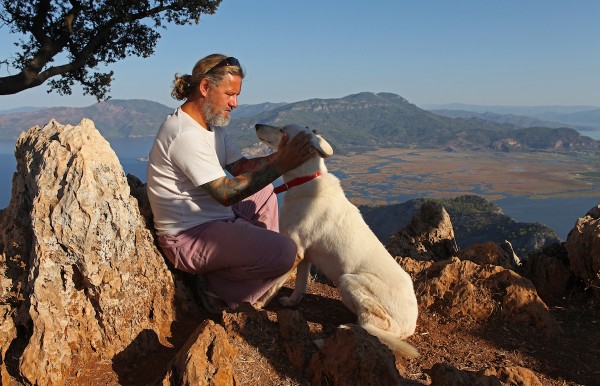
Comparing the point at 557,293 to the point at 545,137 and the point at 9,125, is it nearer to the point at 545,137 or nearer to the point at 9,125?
the point at 9,125

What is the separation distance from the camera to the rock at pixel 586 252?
5.97 m

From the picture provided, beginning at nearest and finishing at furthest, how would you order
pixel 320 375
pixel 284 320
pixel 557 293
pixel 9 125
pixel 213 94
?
pixel 320 375 < pixel 284 320 < pixel 213 94 < pixel 557 293 < pixel 9 125

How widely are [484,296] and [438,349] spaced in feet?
3.87

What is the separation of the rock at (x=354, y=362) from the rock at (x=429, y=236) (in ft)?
16.2

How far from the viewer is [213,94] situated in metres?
4.36

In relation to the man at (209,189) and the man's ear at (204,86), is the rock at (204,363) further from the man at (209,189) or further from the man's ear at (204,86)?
the man's ear at (204,86)

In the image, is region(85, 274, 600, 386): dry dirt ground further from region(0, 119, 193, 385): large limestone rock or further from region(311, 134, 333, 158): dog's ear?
region(311, 134, 333, 158): dog's ear

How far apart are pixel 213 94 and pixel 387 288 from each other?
2584mm

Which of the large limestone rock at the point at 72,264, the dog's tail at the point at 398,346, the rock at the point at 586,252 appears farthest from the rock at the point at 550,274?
the large limestone rock at the point at 72,264

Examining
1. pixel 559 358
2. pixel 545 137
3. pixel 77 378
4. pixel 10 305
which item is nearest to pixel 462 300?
pixel 559 358

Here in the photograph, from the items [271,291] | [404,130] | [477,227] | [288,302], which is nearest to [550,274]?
[288,302]

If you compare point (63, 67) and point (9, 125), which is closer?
point (63, 67)

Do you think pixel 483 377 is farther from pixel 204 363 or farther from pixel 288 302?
pixel 288 302

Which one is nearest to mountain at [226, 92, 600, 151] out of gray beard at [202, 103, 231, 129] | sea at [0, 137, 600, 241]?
sea at [0, 137, 600, 241]
